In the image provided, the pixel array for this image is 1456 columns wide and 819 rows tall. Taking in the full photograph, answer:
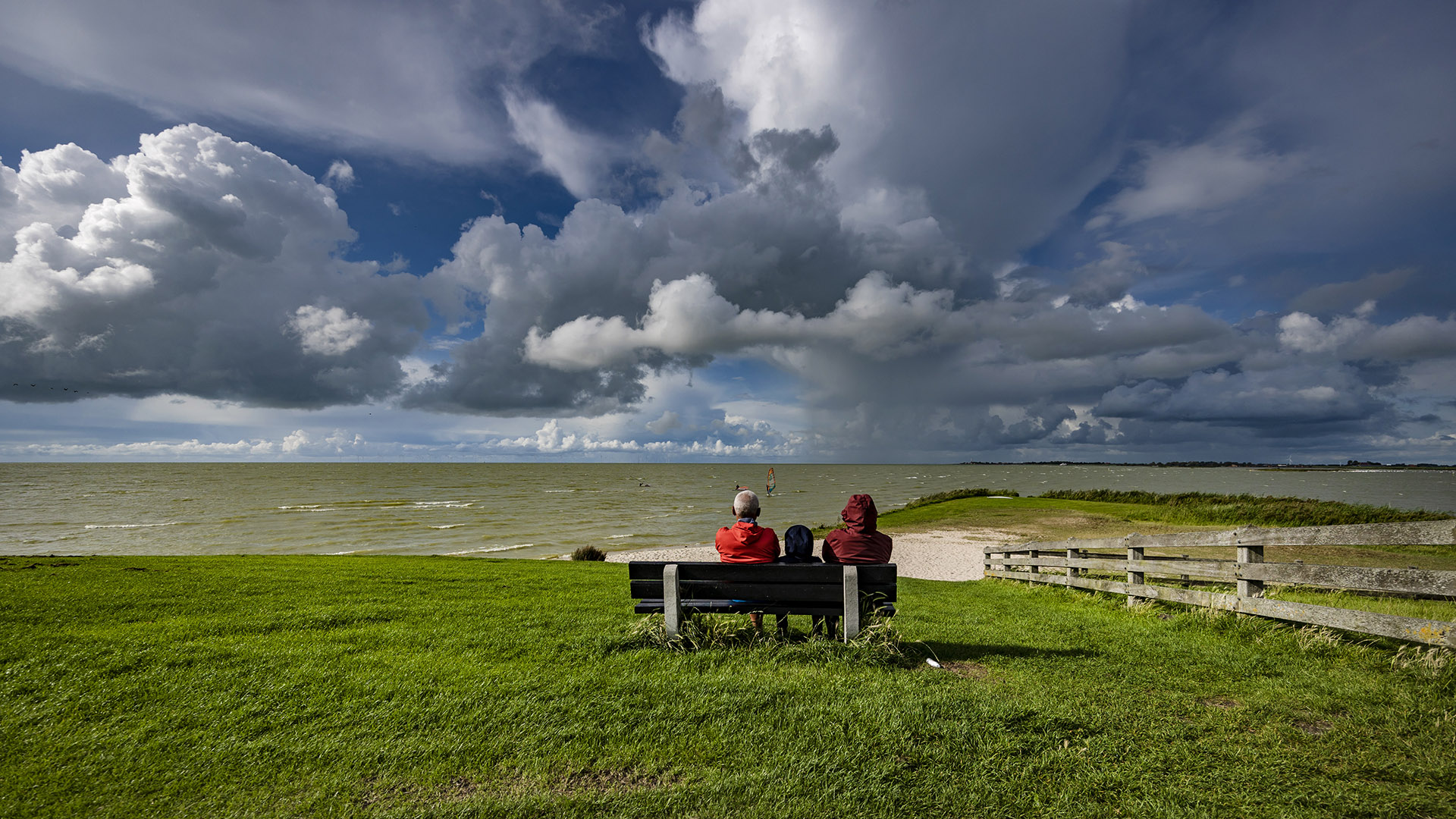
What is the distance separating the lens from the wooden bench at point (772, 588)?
18.7ft

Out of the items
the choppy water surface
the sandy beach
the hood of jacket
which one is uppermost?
the hood of jacket

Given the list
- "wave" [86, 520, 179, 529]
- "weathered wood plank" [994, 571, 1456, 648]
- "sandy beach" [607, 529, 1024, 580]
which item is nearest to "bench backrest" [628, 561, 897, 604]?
"weathered wood plank" [994, 571, 1456, 648]

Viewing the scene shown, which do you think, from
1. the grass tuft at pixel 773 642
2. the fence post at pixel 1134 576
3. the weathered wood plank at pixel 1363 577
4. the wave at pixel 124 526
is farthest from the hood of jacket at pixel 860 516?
the wave at pixel 124 526

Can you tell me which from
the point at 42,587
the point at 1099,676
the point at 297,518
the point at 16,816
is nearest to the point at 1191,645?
the point at 1099,676

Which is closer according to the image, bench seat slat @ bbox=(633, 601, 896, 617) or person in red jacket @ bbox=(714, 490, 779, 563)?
bench seat slat @ bbox=(633, 601, 896, 617)

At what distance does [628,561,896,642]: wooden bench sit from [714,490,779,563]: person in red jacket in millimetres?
560

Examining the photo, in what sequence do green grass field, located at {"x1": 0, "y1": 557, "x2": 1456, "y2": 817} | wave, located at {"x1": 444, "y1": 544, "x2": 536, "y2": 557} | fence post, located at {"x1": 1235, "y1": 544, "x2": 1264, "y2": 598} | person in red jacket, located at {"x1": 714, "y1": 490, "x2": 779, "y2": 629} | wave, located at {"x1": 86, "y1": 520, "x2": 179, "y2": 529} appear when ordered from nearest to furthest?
green grass field, located at {"x1": 0, "y1": 557, "x2": 1456, "y2": 817} < person in red jacket, located at {"x1": 714, "y1": 490, "x2": 779, "y2": 629} < fence post, located at {"x1": 1235, "y1": 544, "x2": 1264, "y2": 598} < wave, located at {"x1": 444, "y1": 544, "x2": 536, "y2": 557} < wave, located at {"x1": 86, "y1": 520, "x2": 179, "y2": 529}

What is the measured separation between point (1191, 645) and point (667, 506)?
173 feet

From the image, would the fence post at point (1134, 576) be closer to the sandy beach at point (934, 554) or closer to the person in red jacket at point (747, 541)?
the person in red jacket at point (747, 541)

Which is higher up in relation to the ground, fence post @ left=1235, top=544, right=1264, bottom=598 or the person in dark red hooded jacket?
the person in dark red hooded jacket


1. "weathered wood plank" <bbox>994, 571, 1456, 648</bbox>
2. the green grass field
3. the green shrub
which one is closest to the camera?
the green grass field

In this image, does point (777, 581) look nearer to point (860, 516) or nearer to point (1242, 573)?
point (860, 516)

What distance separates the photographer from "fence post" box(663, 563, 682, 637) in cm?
576

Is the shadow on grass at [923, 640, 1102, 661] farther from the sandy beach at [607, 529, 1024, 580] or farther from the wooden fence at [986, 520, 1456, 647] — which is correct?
the sandy beach at [607, 529, 1024, 580]
